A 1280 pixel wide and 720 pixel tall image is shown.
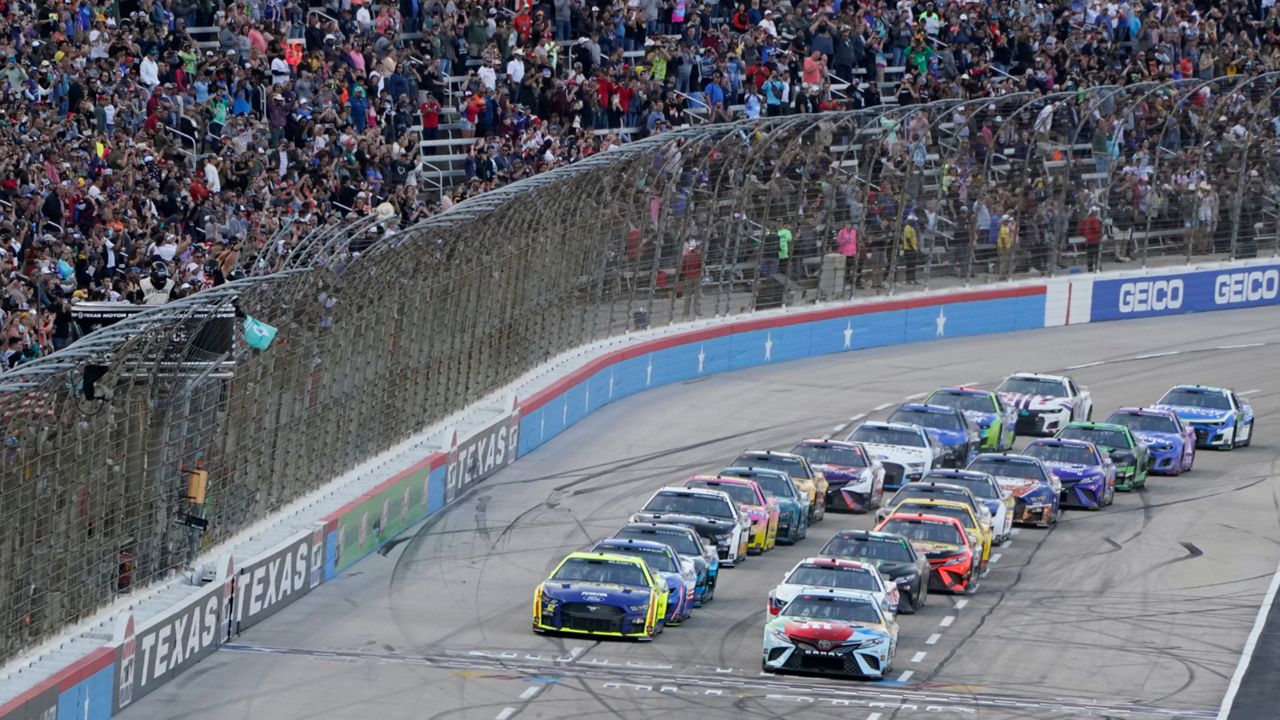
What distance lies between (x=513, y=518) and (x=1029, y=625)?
8751 millimetres

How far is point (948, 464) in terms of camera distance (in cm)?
4100

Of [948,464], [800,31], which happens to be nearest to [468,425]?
[948,464]

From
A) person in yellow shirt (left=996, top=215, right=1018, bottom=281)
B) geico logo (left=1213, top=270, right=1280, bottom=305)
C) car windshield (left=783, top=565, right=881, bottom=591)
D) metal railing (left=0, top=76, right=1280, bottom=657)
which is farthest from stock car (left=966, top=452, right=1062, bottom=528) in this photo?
geico logo (left=1213, top=270, right=1280, bottom=305)

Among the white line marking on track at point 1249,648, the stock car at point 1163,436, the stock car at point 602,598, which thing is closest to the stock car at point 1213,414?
the stock car at point 1163,436

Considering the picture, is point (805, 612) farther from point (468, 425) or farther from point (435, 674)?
point (468, 425)

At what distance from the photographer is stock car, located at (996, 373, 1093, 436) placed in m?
44.2

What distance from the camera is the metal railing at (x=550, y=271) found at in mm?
25688

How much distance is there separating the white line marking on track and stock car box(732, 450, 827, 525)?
22.4ft

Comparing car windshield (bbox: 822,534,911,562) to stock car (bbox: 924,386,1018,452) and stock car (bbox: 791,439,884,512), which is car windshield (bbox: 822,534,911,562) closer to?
stock car (bbox: 791,439,884,512)

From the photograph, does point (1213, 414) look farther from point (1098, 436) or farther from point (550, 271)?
point (550, 271)

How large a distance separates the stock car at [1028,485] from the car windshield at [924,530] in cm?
372

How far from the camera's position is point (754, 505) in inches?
1382

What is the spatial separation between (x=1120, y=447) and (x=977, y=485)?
493cm

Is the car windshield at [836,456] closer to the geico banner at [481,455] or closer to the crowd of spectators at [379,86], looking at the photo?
the geico banner at [481,455]
